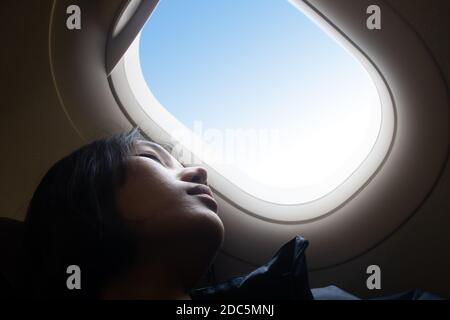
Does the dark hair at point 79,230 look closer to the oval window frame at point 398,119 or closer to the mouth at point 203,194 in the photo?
the mouth at point 203,194

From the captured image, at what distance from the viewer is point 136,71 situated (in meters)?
1.36

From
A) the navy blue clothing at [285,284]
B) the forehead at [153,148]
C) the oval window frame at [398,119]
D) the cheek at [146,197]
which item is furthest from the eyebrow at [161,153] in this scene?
the navy blue clothing at [285,284]

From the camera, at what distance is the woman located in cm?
95

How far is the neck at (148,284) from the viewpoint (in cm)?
95

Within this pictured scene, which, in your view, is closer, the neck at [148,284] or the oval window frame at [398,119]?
the neck at [148,284]

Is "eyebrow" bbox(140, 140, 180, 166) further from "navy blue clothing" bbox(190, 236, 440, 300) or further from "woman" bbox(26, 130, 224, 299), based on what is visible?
"navy blue clothing" bbox(190, 236, 440, 300)

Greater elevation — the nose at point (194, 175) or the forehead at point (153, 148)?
the forehead at point (153, 148)

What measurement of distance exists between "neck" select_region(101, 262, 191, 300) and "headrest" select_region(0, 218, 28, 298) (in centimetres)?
21

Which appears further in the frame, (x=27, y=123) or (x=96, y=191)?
(x=27, y=123)
